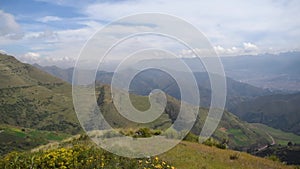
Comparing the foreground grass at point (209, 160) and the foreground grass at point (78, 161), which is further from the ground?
the foreground grass at point (78, 161)

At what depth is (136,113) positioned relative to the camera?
12.1 metres

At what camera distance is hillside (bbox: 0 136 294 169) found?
11.9 meters

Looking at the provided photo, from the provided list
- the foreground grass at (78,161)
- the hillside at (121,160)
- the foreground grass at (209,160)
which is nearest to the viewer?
the foreground grass at (78,161)

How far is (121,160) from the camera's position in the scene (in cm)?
1269

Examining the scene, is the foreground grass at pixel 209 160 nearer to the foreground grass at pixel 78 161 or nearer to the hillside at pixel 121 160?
the hillside at pixel 121 160

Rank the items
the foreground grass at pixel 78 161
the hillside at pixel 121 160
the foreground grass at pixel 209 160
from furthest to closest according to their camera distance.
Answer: the foreground grass at pixel 209 160 → the hillside at pixel 121 160 → the foreground grass at pixel 78 161

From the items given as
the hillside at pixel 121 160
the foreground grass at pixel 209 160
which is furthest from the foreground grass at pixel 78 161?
the foreground grass at pixel 209 160

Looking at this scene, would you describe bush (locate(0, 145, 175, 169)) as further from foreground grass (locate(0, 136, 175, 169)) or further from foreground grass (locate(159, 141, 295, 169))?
foreground grass (locate(159, 141, 295, 169))

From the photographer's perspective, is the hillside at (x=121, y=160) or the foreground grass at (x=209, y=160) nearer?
the hillside at (x=121, y=160)

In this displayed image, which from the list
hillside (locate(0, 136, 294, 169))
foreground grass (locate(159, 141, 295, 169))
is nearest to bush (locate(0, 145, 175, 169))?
hillside (locate(0, 136, 294, 169))

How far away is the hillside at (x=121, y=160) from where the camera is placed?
11.9 m

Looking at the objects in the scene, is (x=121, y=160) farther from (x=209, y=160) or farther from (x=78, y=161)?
(x=209, y=160)

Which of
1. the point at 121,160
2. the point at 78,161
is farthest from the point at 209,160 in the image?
the point at 78,161

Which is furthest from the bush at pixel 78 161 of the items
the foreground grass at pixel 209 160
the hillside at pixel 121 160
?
the foreground grass at pixel 209 160
